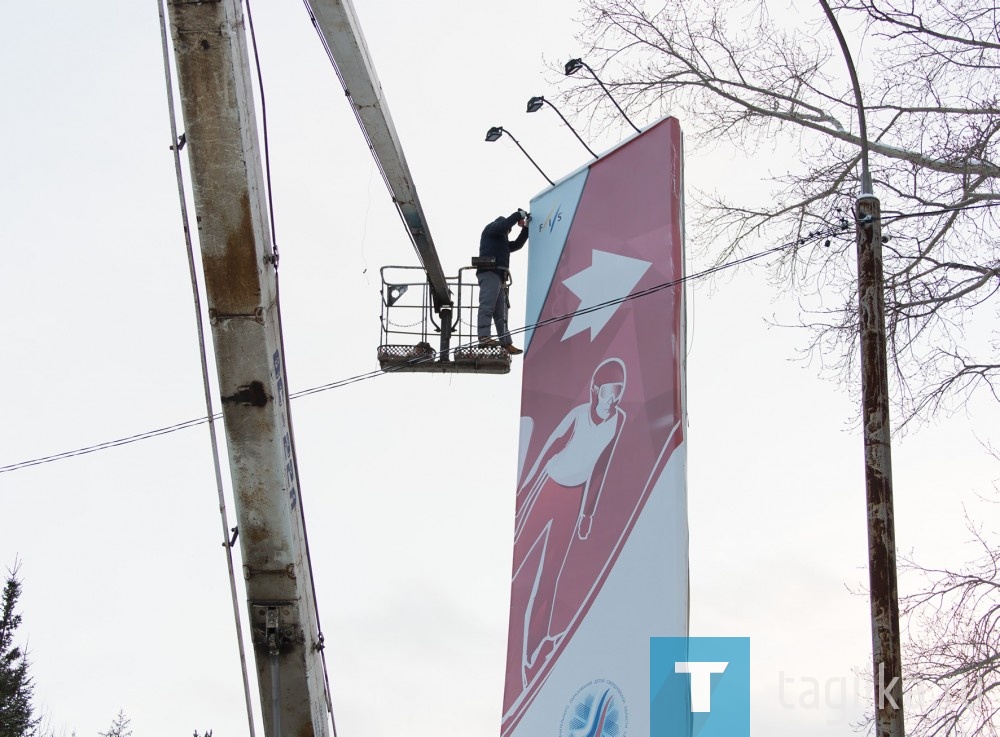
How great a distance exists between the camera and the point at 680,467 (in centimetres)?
1120

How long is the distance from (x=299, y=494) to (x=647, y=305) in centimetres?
449

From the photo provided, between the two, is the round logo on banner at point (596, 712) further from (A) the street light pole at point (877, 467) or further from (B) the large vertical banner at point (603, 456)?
(A) the street light pole at point (877, 467)

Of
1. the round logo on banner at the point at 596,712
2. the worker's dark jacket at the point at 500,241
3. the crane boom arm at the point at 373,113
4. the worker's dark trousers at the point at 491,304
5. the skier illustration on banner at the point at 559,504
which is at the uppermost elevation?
the crane boom arm at the point at 373,113

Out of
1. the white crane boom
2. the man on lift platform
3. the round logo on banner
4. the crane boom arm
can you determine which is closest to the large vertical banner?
the round logo on banner

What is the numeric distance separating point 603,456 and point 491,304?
10.3ft

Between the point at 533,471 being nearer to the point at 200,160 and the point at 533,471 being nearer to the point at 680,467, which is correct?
the point at 680,467

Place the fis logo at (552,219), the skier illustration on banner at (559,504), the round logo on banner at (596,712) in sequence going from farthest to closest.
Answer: the fis logo at (552,219), the skier illustration on banner at (559,504), the round logo on banner at (596,712)

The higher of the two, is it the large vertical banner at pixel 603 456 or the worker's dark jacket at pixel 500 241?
the worker's dark jacket at pixel 500 241

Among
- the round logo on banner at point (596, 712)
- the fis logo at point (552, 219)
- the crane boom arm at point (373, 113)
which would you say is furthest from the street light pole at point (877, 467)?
the fis logo at point (552, 219)

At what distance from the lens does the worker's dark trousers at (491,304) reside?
14.8 meters

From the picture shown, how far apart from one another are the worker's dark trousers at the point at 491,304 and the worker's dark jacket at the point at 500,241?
0.39ft

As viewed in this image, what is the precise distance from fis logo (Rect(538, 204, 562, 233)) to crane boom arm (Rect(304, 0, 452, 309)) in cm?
139

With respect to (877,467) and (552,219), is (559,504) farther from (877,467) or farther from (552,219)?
(877,467)

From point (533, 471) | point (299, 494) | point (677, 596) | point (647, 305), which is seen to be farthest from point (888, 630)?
point (533, 471)
